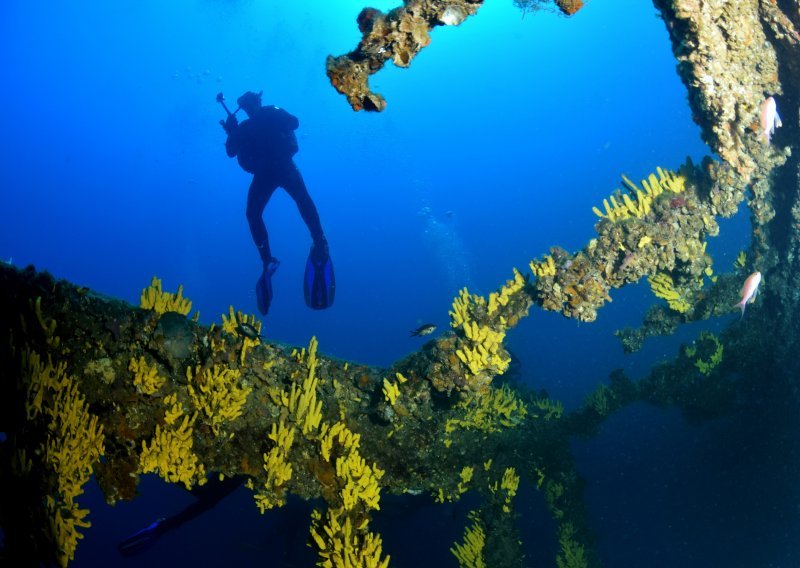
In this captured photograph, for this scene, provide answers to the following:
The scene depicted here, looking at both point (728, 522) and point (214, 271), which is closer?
point (728, 522)

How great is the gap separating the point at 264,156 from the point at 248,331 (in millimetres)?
8570

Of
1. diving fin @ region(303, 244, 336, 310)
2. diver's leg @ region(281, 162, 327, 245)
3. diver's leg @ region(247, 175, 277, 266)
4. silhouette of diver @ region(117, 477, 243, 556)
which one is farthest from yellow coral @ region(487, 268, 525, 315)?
diver's leg @ region(247, 175, 277, 266)

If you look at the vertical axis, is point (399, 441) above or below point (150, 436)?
below

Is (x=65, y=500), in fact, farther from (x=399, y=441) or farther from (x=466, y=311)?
(x=466, y=311)

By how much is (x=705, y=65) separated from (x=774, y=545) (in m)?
12.4

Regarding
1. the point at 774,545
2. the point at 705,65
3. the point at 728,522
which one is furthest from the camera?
the point at 728,522

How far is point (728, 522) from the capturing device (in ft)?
38.4

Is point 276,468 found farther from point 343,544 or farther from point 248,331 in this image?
point 248,331

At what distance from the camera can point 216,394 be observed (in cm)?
368

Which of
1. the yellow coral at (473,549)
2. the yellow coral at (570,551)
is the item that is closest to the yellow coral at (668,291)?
the yellow coral at (473,549)

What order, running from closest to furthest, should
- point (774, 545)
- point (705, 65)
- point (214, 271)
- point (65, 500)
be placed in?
point (65, 500) → point (705, 65) → point (774, 545) → point (214, 271)

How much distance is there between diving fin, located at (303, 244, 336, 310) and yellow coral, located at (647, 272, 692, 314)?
6603 millimetres

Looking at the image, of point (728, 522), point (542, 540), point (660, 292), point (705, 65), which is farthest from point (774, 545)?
point (705, 65)

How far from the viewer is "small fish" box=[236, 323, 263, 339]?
3902 millimetres
